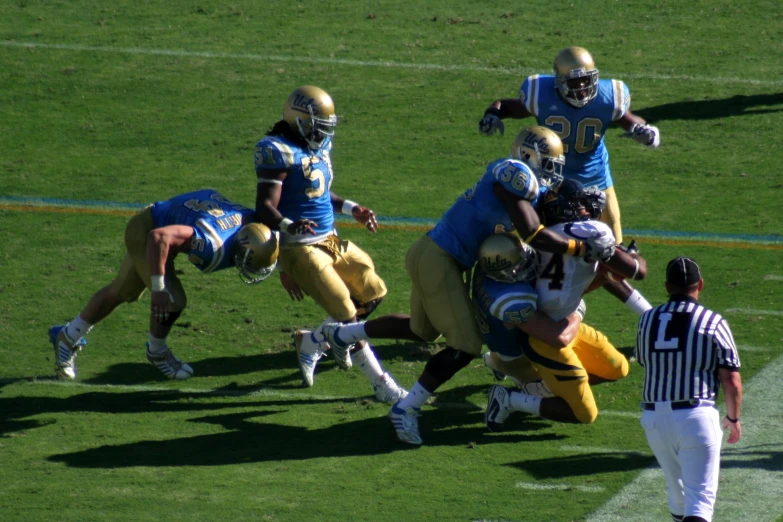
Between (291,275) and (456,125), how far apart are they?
5.28 metres

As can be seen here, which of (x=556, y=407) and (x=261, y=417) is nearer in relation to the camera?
(x=556, y=407)

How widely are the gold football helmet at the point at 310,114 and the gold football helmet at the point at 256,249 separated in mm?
626

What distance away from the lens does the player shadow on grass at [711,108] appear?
1171cm

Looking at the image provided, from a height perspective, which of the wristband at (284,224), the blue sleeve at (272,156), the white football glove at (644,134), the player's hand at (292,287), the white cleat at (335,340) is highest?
the white football glove at (644,134)

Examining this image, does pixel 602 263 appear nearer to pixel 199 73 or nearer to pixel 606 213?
pixel 606 213

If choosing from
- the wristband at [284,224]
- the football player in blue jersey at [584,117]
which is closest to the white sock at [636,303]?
the football player in blue jersey at [584,117]

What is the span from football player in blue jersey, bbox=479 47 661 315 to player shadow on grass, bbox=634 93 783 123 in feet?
14.4

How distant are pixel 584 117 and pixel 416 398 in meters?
2.13

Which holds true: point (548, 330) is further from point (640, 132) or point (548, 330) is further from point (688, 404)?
point (640, 132)

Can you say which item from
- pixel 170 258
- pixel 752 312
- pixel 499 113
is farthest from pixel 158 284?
pixel 752 312

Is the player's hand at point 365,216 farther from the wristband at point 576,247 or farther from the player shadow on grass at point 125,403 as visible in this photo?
the wristband at point 576,247

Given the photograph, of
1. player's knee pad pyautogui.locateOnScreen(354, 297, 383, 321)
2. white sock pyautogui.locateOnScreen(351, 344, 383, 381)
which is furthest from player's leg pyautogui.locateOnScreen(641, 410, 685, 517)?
player's knee pad pyautogui.locateOnScreen(354, 297, 383, 321)

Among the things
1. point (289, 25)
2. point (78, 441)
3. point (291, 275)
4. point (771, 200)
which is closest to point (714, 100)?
point (771, 200)

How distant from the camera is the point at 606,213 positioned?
7203mm
